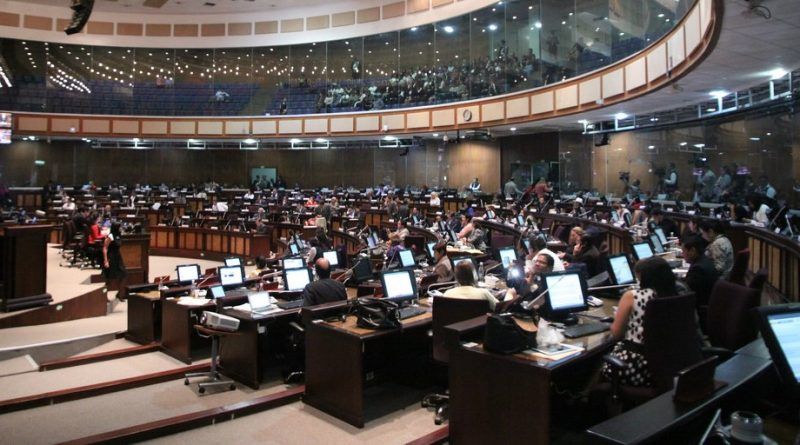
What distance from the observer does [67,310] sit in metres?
7.90

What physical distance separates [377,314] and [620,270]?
2.73 m

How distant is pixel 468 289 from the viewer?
456cm

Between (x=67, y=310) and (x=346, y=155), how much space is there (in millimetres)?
17031

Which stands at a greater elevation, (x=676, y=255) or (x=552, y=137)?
(x=552, y=137)

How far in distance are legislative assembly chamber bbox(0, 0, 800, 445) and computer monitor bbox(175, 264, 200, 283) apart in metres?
0.21

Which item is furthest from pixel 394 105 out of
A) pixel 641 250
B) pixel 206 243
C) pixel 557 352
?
pixel 557 352

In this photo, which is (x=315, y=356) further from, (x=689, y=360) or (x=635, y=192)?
(x=635, y=192)

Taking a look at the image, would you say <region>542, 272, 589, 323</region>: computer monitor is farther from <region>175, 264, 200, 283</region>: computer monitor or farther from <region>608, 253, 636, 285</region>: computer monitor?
<region>175, 264, 200, 283</region>: computer monitor

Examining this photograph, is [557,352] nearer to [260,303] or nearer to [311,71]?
[260,303]

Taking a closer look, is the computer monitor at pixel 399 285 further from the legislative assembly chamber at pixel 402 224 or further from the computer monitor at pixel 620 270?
the computer monitor at pixel 620 270

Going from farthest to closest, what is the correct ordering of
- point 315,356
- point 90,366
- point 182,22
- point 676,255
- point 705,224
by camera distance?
point 182,22
point 676,255
point 705,224
point 90,366
point 315,356

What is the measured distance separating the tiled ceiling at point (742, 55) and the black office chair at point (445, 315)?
4194mm

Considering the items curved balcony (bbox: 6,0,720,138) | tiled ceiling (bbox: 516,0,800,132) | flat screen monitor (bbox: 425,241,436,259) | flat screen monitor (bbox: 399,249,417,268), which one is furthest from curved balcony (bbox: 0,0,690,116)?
flat screen monitor (bbox: 399,249,417,268)

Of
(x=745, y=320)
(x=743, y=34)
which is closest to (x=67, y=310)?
(x=745, y=320)
